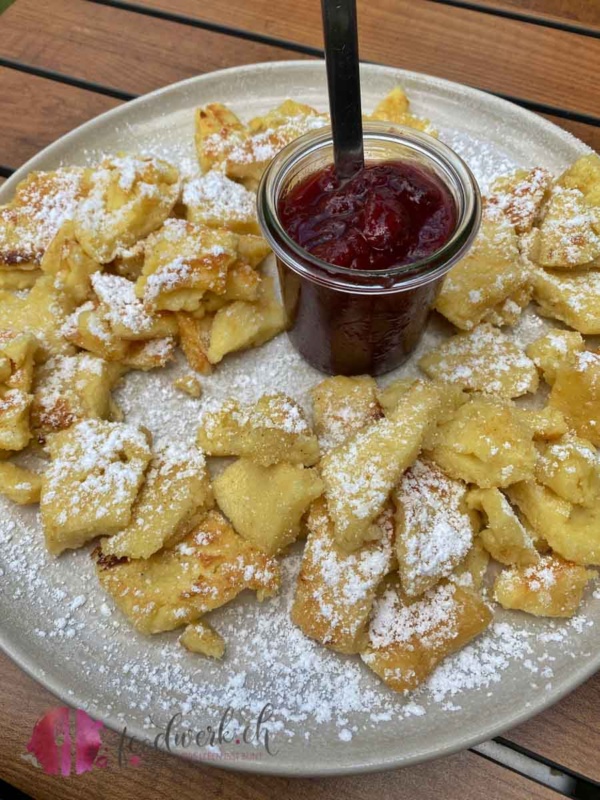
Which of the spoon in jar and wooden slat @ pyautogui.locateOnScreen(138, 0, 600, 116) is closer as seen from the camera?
the spoon in jar

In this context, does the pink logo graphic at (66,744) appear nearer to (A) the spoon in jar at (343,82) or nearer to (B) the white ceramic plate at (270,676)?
(B) the white ceramic plate at (270,676)

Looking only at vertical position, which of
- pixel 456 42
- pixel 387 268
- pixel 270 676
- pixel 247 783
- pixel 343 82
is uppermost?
pixel 343 82

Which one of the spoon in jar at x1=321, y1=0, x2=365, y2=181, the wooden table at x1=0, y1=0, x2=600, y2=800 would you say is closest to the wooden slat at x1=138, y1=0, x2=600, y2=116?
the wooden table at x1=0, y1=0, x2=600, y2=800

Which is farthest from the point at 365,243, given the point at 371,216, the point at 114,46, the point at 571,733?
the point at 114,46

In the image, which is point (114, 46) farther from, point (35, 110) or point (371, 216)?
point (371, 216)

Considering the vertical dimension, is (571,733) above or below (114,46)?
below

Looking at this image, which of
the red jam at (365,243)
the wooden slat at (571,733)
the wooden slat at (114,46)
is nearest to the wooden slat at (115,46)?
the wooden slat at (114,46)

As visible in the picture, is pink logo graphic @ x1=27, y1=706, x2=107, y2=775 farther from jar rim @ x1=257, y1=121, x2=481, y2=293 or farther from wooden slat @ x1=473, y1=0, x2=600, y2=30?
wooden slat @ x1=473, y1=0, x2=600, y2=30
